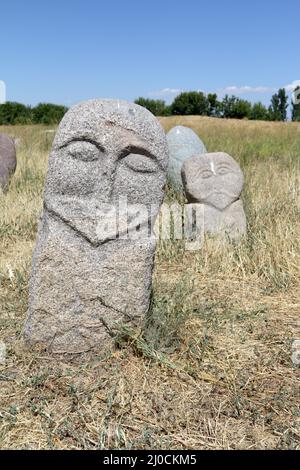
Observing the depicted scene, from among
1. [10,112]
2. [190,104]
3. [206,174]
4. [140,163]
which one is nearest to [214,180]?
[206,174]

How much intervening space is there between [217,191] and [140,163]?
2.58 meters

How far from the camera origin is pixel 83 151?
8.58 feet

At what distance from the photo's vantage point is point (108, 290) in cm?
276

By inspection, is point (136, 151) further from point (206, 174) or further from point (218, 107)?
point (218, 107)

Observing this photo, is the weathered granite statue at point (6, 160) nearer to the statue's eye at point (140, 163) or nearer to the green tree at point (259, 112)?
the statue's eye at point (140, 163)

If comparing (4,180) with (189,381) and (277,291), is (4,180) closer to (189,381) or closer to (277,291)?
(277,291)

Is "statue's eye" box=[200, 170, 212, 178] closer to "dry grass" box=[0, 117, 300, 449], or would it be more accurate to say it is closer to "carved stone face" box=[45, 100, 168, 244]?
"dry grass" box=[0, 117, 300, 449]

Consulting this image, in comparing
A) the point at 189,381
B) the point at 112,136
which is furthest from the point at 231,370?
the point at 112,136

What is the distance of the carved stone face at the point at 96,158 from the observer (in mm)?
2604

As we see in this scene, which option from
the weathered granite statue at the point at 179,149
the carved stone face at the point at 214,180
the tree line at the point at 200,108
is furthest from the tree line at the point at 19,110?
the carved stone face at the point at 214,180

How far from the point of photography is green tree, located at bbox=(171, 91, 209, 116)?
64.6 ft

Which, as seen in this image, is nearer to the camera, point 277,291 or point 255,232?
point 277,291

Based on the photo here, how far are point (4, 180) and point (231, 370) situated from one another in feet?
17.0
